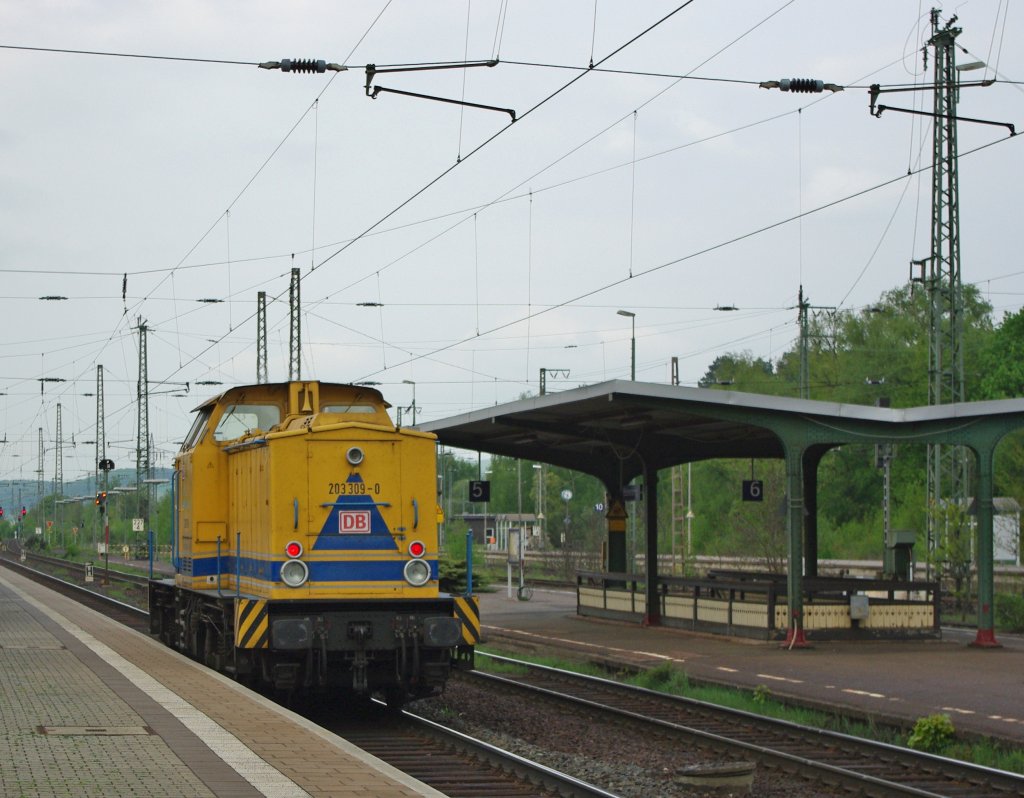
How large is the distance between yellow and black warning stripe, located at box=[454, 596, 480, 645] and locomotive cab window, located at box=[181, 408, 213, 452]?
4.61 metres

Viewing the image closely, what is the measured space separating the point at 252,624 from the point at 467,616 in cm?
226

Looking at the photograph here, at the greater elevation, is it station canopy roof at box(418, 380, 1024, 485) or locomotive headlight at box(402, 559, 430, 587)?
station canopy roof at box(418, 380, 1024, 485)

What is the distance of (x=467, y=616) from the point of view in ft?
44.7

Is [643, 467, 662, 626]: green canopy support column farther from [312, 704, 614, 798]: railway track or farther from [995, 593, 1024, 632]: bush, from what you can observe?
[312, 704, 614, 798]: railway track

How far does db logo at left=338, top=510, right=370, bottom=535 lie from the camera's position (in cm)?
1365

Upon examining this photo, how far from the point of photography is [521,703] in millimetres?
15703

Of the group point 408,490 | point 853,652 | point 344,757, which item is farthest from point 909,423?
point 344,757

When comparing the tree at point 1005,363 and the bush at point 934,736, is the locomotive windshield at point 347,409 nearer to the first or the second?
the bush at point 934,736

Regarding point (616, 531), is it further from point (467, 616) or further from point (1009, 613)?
point (467, 616)

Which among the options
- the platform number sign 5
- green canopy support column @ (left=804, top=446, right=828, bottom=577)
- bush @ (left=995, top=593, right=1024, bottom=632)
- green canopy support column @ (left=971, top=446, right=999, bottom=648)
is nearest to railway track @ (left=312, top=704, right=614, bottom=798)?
green canopy support column @ (left=971, top=446, right=999, bottom=648)

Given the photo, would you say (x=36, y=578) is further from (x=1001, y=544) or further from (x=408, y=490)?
(x=408, y=490)

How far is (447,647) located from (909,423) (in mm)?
11767

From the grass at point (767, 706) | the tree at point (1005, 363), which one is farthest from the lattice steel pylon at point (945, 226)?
the tree at point (1005, 363)

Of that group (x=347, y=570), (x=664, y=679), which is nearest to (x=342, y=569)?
(x=347, y=570)
